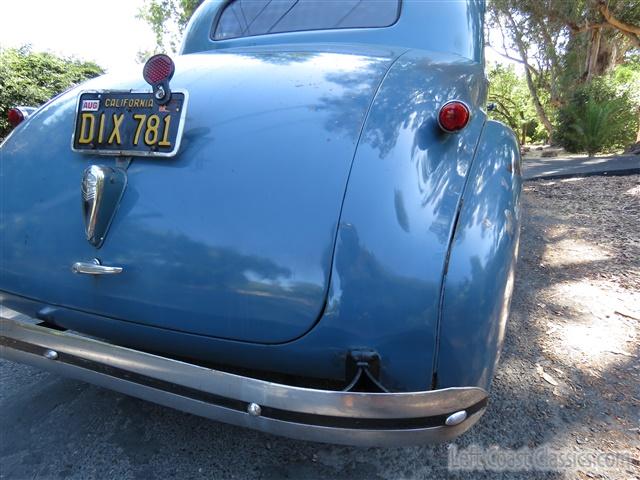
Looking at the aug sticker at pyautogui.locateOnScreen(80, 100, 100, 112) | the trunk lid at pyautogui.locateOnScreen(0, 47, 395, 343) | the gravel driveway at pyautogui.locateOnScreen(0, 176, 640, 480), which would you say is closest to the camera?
the trunk lid at pyautogui.locateOnScreen(0, 47, 395, 343)

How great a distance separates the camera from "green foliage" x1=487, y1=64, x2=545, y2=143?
967 inches

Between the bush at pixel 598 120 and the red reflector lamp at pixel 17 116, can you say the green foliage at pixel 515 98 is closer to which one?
the bush at pixel 598 120

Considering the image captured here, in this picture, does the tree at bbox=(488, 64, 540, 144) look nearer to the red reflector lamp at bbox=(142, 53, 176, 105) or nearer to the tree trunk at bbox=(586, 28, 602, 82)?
the tree trunk at bbox=(586, 28, 602, 82)

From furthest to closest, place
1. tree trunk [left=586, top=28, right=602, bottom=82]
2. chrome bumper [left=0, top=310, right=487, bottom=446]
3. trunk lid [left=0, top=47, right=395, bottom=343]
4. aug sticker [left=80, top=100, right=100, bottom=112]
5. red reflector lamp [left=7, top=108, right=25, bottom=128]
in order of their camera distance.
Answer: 1. tree trunk [left=586, top=28, right=602, bottom=82]
2. red reflector lamp [left=7, top=108, right=25, bottom=128]
3. aug sticker [left=80, top=100, right=100, bottom=112]
4. trunk lid [left=0, top=47, right=395, bottom=343]
5. chrome bumper [left=0, top=310, right=487, bottom=446]

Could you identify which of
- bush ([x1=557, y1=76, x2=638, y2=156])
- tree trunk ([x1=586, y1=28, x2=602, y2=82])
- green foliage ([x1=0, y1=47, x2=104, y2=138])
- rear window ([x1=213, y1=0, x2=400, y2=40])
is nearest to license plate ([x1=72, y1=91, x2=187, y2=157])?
rear window ([x1=213, y1=0, x2=400, y2=40])

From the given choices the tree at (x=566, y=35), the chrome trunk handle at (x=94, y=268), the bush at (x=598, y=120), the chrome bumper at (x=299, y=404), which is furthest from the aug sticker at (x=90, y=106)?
the tree at (x=566, y=35)

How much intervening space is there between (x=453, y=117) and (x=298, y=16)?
1.60 metres

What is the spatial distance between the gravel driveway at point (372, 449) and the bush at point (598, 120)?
912cm

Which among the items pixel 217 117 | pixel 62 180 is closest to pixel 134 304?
pixel 62 180

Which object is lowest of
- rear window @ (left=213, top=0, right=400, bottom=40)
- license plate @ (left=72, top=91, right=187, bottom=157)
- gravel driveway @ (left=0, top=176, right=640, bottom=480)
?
gravel driveway @ (left=0, top=176, right=640, bottom=480)

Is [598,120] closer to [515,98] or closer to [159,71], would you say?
[159,71]

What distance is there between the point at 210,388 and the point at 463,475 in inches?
40.0

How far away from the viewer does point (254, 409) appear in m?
1.14

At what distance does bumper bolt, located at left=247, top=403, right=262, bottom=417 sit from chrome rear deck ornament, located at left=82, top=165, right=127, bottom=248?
742 mm
